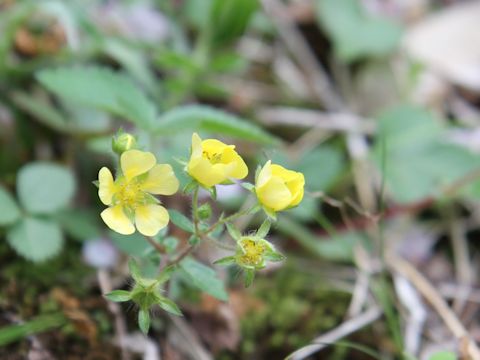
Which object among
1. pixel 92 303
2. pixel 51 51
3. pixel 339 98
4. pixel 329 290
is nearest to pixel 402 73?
pixel 339 98

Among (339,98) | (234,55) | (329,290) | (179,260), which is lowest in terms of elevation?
(179,260)

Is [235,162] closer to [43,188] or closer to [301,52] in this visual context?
[43,188]

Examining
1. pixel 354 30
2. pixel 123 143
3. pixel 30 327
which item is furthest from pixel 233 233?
pixel 354 30

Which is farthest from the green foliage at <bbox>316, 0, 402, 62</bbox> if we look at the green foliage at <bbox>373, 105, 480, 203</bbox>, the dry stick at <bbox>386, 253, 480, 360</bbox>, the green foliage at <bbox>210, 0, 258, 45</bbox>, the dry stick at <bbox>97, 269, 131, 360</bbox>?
the dry stick at <bbox>97, 269, 131, 360</bbox>

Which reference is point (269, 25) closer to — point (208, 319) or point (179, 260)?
point (208, 319)

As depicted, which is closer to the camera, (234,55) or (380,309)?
(380,309)

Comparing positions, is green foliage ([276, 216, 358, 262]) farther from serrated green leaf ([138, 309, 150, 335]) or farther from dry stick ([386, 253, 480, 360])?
serrated green leaf ([138, 309, 150, 335])

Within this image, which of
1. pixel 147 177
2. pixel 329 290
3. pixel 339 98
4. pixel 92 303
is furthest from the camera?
pixel 339 98

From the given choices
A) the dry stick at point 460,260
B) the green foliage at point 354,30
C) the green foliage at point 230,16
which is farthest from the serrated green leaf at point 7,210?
the green foliage at point 354,30
